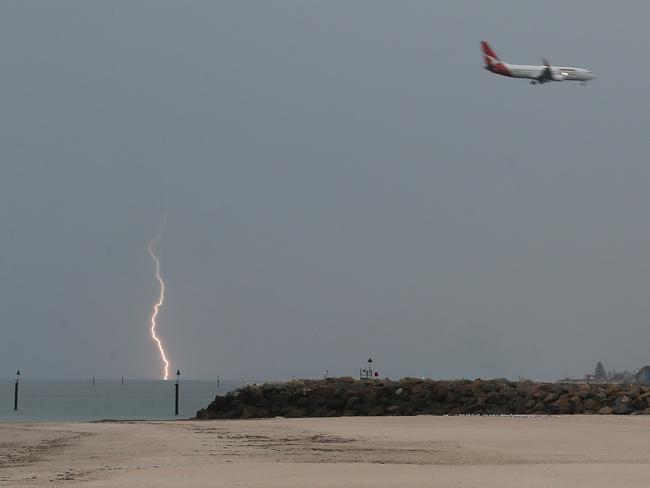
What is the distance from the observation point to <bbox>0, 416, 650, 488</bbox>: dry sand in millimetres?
19688

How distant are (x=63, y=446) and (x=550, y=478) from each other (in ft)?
58.4

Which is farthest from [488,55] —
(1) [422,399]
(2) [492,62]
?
(1) [422,399]

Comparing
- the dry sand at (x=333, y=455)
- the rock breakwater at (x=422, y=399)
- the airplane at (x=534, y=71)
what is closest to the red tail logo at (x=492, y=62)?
the airplane at (x=534, y=71)

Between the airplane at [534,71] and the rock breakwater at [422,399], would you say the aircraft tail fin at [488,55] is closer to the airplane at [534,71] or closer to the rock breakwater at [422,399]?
the airplane at [534,71]

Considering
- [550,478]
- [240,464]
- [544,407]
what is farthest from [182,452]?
[544,407]

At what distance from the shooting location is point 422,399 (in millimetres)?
65375

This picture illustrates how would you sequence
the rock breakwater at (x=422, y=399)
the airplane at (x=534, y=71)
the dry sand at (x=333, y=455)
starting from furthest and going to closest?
the airplane at (x=534, y=71), the rock breakwater at (x=422, y=399), the dry sand at (x=333, y=455)

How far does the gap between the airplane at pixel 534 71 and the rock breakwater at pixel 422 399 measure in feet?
178

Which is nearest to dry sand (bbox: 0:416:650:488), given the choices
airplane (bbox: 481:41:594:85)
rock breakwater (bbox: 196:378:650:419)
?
rock breakwater (bbox: 196:378:650:419)

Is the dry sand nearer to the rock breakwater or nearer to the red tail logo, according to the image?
the rock breakwater

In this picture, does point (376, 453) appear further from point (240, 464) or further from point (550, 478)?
point (550, 478)

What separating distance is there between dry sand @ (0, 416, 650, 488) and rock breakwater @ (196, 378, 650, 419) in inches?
584

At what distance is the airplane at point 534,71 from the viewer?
11594cm

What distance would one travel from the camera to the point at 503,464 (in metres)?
23.4
